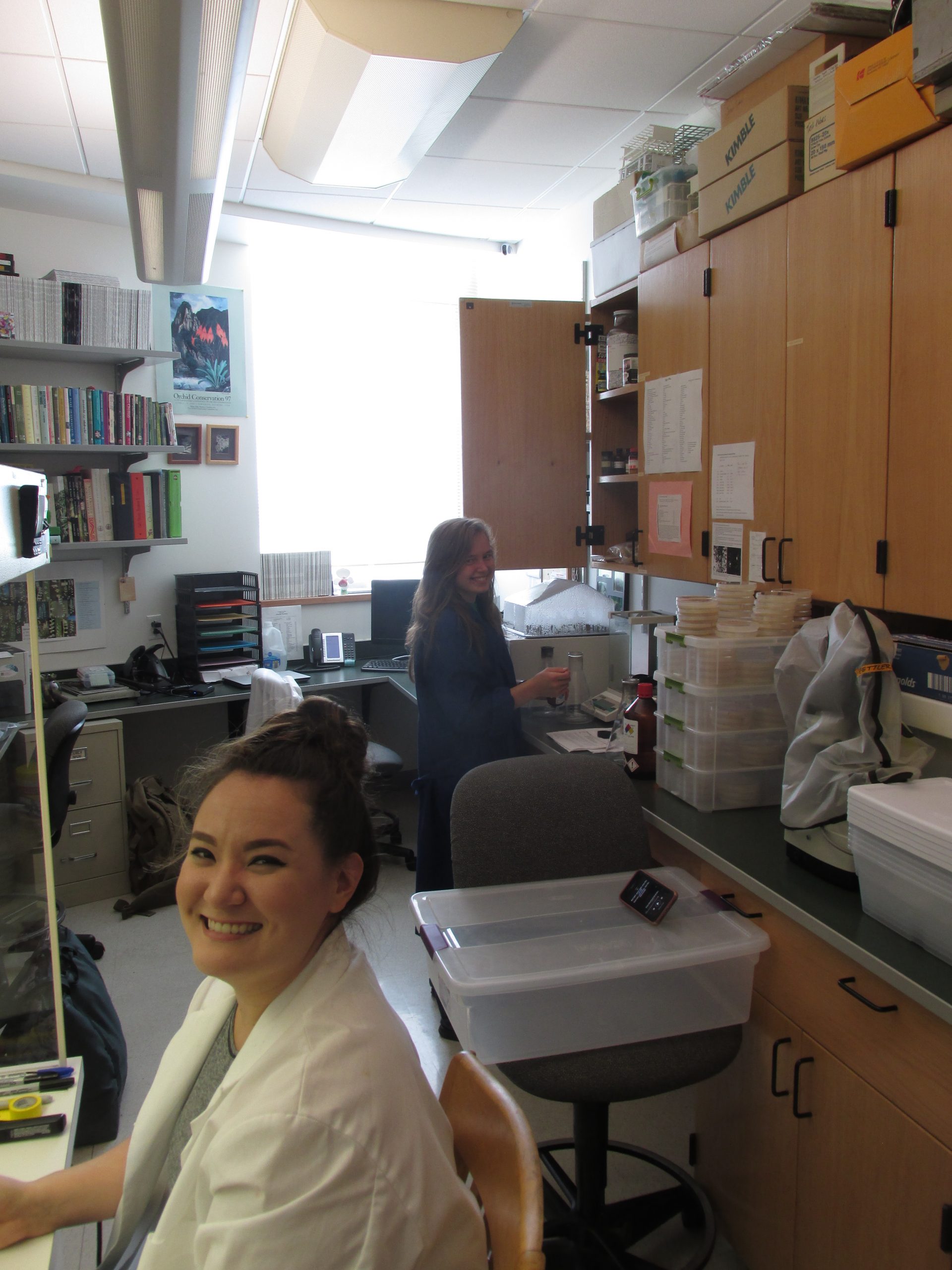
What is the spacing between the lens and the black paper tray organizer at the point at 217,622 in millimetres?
4188

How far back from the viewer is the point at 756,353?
7.28 feet

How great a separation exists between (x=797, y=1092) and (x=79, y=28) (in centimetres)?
313

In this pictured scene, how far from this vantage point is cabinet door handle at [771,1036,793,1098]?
1612 mm

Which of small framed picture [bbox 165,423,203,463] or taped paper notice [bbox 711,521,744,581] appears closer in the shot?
taped paper notice [bbox 711,521,744,581]

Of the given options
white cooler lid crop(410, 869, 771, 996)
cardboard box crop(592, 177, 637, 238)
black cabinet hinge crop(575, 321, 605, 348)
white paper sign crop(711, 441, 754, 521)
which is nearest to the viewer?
white cooler lid crop(410, 869, 771, 996)

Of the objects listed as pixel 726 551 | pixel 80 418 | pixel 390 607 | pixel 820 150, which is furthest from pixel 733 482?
pixel 80 418

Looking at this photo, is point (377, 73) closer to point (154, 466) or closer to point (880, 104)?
point (880, 104)

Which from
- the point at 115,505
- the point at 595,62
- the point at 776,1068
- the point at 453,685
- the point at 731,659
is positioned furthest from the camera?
the point at 115,505

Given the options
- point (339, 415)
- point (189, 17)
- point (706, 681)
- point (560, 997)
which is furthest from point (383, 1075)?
point (339, 415)

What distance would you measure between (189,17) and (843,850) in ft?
6.21

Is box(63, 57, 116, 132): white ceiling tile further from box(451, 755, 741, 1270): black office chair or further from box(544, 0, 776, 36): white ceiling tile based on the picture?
box(451, 755, 741, 1270): black office chair

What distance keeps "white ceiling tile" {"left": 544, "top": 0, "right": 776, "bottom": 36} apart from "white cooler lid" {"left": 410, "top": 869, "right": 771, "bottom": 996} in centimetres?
226

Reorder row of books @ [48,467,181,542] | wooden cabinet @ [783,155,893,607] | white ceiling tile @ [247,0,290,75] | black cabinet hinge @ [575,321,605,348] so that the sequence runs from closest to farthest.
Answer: wooden cabinet @ [783,155,893,607]
white ceiling tile @ [247,0,290,75]
black cabinet hinge @ [575,321,605,348]
row of books @ [48,467,181,542]

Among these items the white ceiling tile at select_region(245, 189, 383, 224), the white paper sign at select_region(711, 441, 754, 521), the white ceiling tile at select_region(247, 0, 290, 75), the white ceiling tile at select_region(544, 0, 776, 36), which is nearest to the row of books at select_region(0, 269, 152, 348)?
the white ceiling tile at select_region(245, 189, 383, 224)
